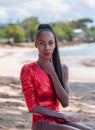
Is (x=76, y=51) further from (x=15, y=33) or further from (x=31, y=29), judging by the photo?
(x=31, y=29)

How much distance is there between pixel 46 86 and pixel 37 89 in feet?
0.25

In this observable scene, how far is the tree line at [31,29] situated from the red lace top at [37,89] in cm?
7668

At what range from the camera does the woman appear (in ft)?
9.91

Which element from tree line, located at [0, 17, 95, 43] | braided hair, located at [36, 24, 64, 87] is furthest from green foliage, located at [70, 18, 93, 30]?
braided hair, located at [36, 24, 64, 87]

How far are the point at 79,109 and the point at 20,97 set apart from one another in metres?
1.53

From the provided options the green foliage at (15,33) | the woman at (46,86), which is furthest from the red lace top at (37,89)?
the green foliage at (15,33)

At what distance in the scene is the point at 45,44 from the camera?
126 inches

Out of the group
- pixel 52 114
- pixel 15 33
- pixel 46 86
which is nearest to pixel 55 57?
pixel 46 86

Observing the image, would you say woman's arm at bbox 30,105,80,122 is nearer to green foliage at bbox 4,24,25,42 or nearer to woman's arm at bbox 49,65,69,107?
woman's arm at bbox 49,65,69,107

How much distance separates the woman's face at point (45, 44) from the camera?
318cm

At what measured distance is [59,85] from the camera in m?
3.14

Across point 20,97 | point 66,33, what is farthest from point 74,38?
point 20,97

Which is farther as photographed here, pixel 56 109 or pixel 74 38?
pixel 74 38

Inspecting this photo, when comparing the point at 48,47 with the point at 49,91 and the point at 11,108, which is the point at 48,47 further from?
the point at 11,108
